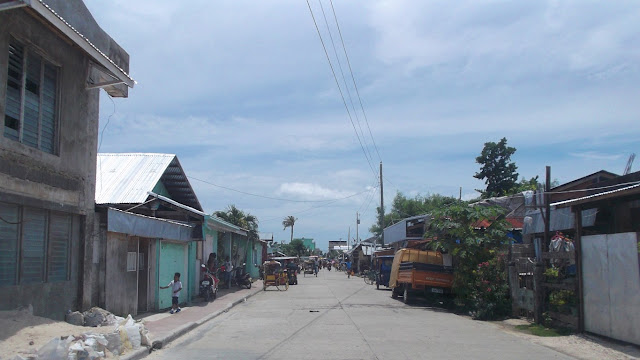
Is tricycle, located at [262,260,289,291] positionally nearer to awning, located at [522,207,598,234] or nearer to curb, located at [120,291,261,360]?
curb, located at [120,291,261,360]

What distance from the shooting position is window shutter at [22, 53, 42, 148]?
37.4 feet

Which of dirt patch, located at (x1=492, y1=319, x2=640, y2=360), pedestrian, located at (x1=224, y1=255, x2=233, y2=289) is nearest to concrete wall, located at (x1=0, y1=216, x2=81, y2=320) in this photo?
dirt patch, located at (x1=492, y1=319, x2=640, y2=360)

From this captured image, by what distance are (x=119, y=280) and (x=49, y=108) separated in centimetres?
547

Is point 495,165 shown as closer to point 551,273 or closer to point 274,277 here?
point 274,277

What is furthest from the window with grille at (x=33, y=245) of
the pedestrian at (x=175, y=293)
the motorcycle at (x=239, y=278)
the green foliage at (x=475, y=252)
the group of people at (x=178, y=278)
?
→ the motorcycle at (x=239, y=278)

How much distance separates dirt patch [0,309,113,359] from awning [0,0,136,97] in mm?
5288

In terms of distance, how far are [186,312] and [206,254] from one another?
9025 millimetres

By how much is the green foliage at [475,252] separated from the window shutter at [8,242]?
45.3 ft

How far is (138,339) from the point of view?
11.6m

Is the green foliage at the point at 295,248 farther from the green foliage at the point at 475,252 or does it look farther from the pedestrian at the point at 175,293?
the pedestrian at the point at 175,293

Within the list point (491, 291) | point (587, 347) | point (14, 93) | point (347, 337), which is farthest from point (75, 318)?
point (491, 291)

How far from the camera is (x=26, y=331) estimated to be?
32.0ft

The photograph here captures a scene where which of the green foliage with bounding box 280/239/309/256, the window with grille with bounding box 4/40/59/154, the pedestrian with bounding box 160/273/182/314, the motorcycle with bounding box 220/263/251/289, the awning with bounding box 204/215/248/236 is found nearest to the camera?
the window with grille with bounding box 4/40/59/154

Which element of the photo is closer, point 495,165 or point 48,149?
point 48,149
